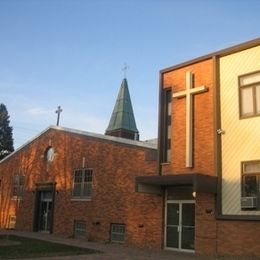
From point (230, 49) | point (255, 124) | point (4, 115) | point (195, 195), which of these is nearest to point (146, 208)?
point (195, 195)

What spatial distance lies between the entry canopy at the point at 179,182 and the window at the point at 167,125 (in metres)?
1.46

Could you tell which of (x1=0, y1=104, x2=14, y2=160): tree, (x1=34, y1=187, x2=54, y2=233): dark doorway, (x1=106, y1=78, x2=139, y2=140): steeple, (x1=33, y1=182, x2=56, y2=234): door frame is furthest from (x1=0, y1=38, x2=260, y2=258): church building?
(x1=0, y1=104, x2=14, y2=160): tree

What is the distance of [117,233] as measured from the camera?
23.7 meters

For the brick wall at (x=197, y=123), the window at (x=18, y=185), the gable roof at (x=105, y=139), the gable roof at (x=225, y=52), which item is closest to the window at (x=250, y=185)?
the brick wall at (x=197, y=123)

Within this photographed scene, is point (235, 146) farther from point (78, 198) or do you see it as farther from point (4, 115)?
point (4, 115)

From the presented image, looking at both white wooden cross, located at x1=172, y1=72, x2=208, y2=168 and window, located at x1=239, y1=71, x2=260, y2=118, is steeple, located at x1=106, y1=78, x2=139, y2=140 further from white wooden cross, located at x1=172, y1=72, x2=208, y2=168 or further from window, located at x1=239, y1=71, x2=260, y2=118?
window, located at x1=239, y1=71, x2=260, y2=118

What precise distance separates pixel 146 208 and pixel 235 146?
564cm

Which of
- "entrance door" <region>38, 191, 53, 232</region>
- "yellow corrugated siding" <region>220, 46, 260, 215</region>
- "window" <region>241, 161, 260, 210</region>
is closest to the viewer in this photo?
"window" <region>241, 161, 260, 210</region>

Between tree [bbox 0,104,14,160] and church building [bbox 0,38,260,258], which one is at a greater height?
tree [bbox 0,104,14,160]

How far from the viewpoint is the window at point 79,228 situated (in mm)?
26141

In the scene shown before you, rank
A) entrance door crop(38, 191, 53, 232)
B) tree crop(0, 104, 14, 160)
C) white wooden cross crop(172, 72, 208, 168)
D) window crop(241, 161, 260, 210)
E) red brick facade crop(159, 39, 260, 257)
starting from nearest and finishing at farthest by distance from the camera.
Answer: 1. window crop(241, 161, 260, 210)
2. red brick facade crop(159, 39, 260, 257)
3. white wooden cross crop(172, 72, 208, 168)
4. entrance door crop(38, 191, 53, 232)
5. tree crop(0, 104, 14, 160)

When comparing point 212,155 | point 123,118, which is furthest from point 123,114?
point 212,155

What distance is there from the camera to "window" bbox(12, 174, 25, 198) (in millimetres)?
32594

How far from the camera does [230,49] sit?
1989 centimetres
